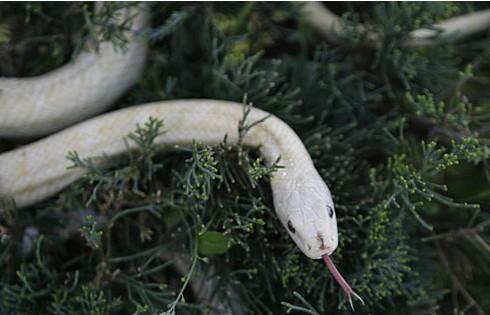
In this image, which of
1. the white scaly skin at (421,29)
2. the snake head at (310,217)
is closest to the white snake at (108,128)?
the snake head at (310,217)

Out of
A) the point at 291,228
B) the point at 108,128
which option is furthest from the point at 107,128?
the point at 291,228

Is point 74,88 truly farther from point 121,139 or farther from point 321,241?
point 321,241

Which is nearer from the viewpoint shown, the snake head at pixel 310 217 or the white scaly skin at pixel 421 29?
the snake head at pixel 310 217

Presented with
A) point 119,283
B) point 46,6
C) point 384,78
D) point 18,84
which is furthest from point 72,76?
point 384,78

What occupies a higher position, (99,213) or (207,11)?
(207,11)

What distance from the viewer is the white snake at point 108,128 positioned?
119 cm

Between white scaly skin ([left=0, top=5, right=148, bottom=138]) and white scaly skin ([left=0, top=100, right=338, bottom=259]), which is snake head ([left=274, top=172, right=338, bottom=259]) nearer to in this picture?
white scaly skin ([left=0, top=100, right=338, bottom=259])

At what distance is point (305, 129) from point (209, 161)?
385 millimetres

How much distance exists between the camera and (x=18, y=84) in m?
1.44

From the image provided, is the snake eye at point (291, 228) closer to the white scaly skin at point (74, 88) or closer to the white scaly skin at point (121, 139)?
the white scaly skin at point (121, 139)

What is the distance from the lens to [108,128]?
137 centimetres

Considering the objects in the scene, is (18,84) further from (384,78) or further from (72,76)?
(384,78)

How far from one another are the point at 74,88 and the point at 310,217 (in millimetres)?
669

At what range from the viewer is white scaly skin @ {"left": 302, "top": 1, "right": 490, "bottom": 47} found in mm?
1582
